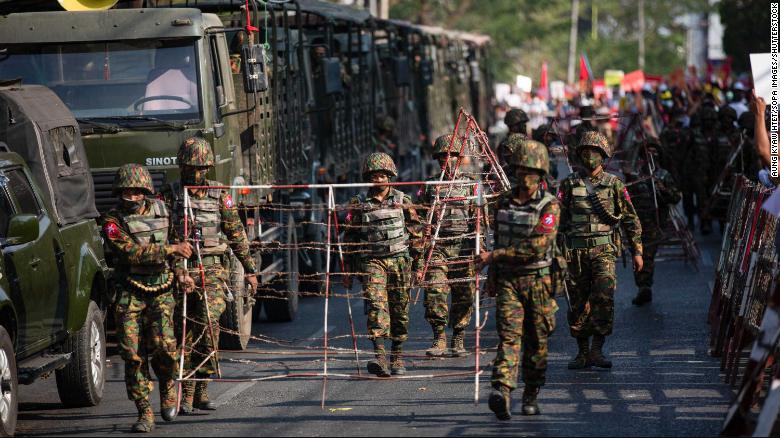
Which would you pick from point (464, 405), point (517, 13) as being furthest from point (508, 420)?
point (517, 13)

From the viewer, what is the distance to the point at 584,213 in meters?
11.6

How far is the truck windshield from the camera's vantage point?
13164mm

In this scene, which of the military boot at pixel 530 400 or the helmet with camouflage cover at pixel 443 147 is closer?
the military boot at pixel 530 400

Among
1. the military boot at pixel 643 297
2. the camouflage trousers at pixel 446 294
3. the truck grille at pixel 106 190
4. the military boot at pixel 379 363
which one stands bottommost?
the military boot at pixel 643 297

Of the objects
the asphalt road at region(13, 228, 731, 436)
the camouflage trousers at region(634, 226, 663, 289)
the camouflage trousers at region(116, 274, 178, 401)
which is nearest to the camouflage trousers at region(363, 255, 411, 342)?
the asphalt road at region(13, 228, 731, 436)

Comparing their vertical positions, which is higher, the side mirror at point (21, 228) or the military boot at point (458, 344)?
the side mirror at point (21, 228)

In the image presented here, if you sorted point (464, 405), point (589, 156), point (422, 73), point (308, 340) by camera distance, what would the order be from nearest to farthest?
1. point (464, 405)
2. point (589, 156)
3. point (308, 340)
4. point (422, 73)

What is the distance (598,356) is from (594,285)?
55 cm

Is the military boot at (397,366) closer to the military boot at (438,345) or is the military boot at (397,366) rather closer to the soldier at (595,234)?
the military boot at (438,345)

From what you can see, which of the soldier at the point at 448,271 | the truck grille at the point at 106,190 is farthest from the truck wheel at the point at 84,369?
the soldier at the point at 448,271

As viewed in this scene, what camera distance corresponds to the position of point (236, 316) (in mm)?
12828

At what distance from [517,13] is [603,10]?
32.3 metres

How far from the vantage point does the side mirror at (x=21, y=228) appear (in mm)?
8984

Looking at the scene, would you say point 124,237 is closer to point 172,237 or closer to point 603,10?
point 172,237
